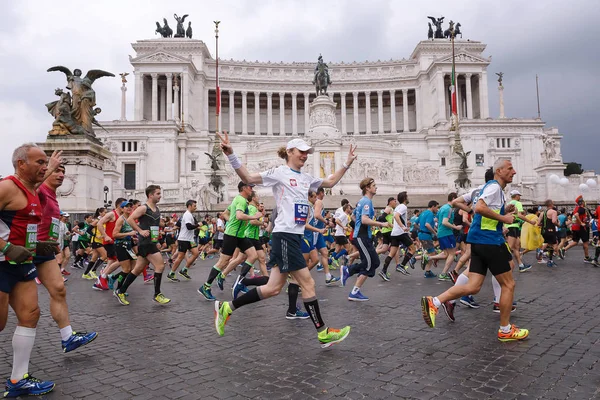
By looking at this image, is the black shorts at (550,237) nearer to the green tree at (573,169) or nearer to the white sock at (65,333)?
the white sock at (65,333)

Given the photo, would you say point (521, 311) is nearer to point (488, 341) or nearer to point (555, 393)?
point (488, 341)

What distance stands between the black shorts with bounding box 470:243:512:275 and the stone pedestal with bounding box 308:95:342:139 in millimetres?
44058

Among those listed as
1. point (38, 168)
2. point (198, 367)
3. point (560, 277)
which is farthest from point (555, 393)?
point (560, 277)

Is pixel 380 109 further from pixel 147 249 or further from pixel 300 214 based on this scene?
pixel 300 214

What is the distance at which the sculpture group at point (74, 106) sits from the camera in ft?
58.0

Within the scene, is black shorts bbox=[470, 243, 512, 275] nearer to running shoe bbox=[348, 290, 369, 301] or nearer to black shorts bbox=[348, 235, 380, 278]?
black shorts bbox=[348, 235, 380, 278]

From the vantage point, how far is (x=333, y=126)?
5109cm

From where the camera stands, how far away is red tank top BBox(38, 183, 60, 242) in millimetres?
4938

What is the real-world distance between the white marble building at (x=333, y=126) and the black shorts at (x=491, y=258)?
102 feet

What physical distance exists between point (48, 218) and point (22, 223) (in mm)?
819

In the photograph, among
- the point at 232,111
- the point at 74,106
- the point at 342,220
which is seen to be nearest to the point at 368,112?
the point at 232,111

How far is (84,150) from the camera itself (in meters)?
17.9

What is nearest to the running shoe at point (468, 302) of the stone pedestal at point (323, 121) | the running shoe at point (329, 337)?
the running shoe at point (329, 337)

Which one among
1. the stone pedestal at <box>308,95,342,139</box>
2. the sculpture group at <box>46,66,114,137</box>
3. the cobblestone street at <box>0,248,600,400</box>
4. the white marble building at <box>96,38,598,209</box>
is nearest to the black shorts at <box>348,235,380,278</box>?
the cobblestone street at <box>0,248,600,400</box>
